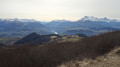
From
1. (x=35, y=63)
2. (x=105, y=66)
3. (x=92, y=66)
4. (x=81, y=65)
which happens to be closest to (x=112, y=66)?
(x=105, y=66)

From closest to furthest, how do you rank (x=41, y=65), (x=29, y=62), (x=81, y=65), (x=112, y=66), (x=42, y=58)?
(x=112, y=66) < (x=81, y=65) < (x=41, y=65) < (x=29, y=62) < (x=42, y=58)

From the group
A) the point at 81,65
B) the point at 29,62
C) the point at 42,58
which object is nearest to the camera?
the point at 81,65

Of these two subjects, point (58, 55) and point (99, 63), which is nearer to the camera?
point (99, 63)

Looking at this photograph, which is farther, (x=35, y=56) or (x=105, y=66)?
(x=35, y=56)

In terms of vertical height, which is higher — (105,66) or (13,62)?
(105,66)

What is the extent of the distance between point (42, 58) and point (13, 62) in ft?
29.3

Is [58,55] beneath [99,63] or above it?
beneath

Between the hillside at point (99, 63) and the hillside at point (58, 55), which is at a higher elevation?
the hillside at point (99, 63)

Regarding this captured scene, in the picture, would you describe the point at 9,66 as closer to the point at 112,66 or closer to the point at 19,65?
the point at 19,65

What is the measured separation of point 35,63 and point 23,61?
526cm

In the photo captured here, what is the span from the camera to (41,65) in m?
32.3

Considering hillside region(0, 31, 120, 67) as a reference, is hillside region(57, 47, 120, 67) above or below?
above

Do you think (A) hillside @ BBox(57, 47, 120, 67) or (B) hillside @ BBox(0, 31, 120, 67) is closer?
(A) hillside @ BBox(57, 47, 120, 67)

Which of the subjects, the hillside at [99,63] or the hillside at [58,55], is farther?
the hillside at [58,55]
